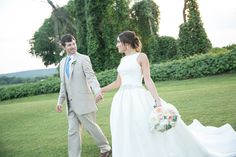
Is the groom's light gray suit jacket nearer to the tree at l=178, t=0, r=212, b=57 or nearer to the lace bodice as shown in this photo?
the lace bodice

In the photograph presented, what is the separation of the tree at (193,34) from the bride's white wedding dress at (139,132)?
26635 millimetres

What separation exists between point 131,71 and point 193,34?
27.2m

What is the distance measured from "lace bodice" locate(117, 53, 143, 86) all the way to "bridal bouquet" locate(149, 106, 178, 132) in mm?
588

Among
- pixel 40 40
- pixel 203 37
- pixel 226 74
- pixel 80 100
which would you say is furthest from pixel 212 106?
pixel 40 40

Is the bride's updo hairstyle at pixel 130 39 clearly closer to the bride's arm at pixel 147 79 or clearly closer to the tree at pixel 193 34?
the bride's arm at pixel 147 79

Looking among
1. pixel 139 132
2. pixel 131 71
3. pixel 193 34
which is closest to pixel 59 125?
pixel 131 71

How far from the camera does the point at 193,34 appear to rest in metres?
32.0

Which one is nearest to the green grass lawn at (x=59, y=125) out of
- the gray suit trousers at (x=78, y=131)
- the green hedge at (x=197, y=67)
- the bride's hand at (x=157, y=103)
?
the gray suit trousers at (x=78, y=131)

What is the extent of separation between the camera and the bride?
5.44 meters

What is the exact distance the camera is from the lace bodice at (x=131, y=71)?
5.67m

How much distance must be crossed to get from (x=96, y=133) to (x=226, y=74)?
18.7m

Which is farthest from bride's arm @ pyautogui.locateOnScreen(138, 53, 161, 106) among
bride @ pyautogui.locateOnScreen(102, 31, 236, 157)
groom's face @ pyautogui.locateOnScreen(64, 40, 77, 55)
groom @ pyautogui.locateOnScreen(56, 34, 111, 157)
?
groom's face @ pyautogui.locateOnScreen(64, 40, 77, 55)

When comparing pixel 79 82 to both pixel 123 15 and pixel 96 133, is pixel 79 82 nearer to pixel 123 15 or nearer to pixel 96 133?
pixel 96 133

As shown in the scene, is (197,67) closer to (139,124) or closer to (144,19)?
(139,124)
